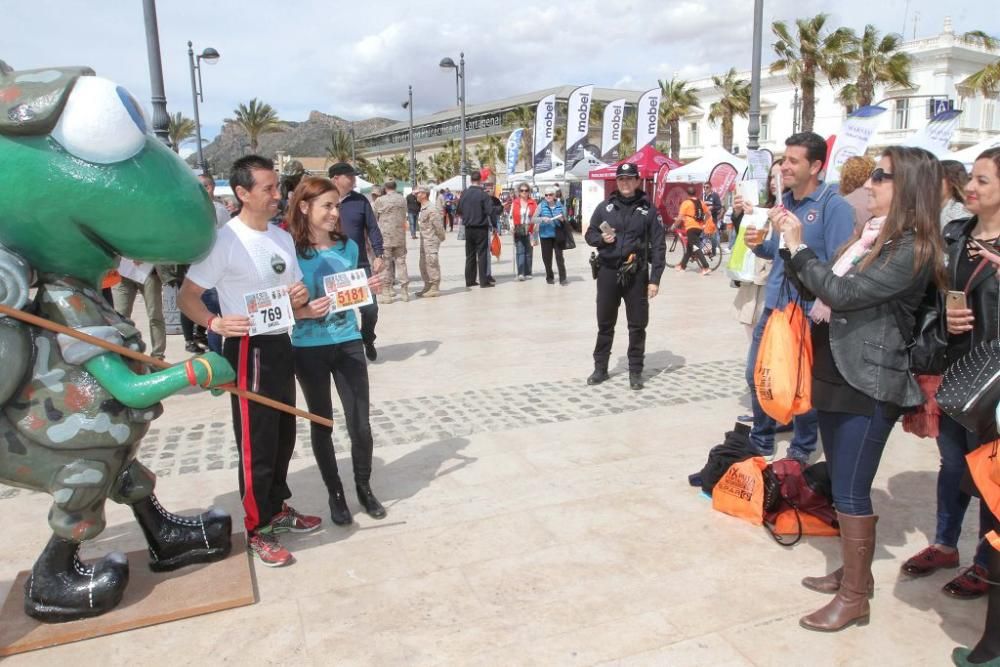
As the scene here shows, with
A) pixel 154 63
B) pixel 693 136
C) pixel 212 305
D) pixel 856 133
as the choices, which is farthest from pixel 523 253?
pixel 693 136

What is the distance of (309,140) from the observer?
14050cm

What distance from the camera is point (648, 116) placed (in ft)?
74.2

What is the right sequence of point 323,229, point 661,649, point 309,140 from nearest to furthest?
point 661,649, point 323,229, point 309,140

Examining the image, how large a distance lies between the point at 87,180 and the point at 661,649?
267cm

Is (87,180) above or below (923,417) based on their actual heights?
above

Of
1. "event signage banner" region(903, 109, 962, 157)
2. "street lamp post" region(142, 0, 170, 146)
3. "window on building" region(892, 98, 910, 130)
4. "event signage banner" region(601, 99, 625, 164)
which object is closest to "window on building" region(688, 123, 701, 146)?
"window on building" region(892, 98, 910, 130)

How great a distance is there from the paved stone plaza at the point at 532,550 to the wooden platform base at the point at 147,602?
2.1 inches

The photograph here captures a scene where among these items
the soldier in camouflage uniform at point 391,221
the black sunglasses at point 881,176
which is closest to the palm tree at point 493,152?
the soldier in camouflage uniform at point 391,221

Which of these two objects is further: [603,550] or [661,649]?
[603,550]

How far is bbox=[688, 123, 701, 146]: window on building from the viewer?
53.8 m

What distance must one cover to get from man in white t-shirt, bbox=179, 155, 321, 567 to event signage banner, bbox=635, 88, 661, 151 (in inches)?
806

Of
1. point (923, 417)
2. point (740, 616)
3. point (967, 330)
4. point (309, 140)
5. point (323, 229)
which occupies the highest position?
point (309, 140)

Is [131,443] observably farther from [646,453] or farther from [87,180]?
[646,453]

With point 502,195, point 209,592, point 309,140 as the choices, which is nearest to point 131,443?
point 209,592
